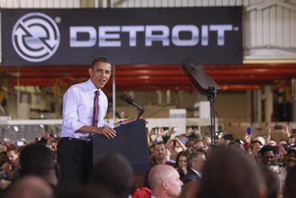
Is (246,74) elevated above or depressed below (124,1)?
below

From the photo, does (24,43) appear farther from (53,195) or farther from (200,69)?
(53,195)

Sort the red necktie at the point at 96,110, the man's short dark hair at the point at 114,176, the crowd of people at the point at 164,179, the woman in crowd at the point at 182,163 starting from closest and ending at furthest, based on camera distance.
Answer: the crowd of people at the point at 164,179 < the man's short dark hair at the point at 114,176 < the red necktie at the point at 96,110 < the woman in crowd at the point at 182,163

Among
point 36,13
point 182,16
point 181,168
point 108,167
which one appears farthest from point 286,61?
point 108,167

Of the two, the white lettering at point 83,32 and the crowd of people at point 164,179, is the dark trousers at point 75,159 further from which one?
the white lettering at point 83,32

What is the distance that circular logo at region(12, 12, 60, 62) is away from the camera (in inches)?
632

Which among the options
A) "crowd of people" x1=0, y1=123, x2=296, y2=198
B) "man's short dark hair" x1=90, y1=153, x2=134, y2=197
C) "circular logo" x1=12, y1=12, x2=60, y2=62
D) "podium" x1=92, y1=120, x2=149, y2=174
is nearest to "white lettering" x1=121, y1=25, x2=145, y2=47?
"circular logo" x1=12, y1=12, x2=60, y2=62

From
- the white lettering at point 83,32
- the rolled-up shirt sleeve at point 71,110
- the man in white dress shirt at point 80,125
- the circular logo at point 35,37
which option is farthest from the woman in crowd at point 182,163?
the circular logo at point 35,37

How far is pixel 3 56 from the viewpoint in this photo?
16016 millimetres

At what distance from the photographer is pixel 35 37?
16109 mm

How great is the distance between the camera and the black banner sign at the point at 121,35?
16.1 m

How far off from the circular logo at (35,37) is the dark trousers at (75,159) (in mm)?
9924

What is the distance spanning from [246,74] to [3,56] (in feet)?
26.8

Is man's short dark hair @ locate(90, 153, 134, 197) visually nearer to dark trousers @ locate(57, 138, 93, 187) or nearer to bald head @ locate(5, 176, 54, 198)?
bald head @ locate(5, 176, 54, 198)

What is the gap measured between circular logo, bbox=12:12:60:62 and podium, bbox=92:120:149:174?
10140 millimetres
